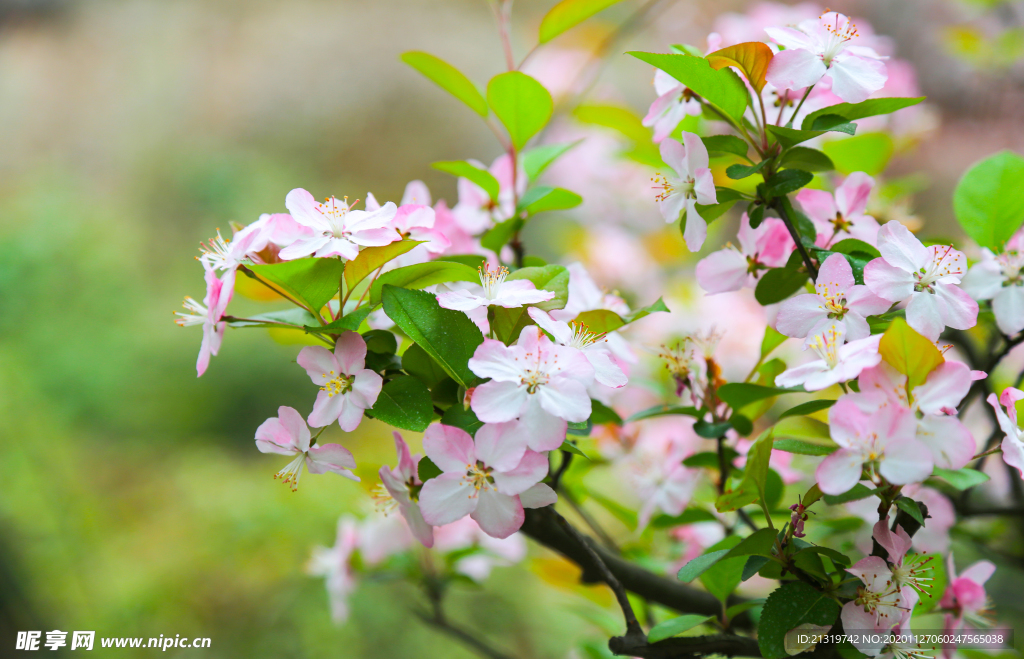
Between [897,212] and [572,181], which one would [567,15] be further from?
[572,181]

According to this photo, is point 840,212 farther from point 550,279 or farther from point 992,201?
point 550,279

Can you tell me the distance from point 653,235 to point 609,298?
1.02 metres

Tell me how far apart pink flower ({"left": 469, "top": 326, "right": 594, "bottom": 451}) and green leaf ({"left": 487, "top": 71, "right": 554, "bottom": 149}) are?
25 centimetres

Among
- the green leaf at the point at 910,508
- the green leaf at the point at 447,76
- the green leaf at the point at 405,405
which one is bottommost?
the green leaf at the point at 405,405

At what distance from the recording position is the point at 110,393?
2.39 meters

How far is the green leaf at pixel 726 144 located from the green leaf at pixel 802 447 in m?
0.19

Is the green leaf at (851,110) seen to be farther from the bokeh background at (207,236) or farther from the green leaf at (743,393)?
the bokeh background at (207,236)

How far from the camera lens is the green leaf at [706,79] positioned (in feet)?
1.18

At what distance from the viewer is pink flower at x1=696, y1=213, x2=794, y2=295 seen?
1.45 ft

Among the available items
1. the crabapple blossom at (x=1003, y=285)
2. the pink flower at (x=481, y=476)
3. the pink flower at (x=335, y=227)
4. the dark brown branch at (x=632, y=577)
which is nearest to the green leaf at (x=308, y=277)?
the pink flower at (x=335, y=227)

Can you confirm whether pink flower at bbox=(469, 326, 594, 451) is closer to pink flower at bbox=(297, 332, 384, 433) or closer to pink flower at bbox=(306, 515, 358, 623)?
pink flower at bbox=(297, 332, 384, 433)

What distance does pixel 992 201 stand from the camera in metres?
0.46

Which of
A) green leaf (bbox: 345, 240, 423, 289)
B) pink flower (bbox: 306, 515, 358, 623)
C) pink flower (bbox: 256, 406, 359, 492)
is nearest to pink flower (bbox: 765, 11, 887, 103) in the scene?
green leaf (bbox: 345, 240, 423, 289)

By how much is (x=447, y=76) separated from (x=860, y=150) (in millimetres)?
426
